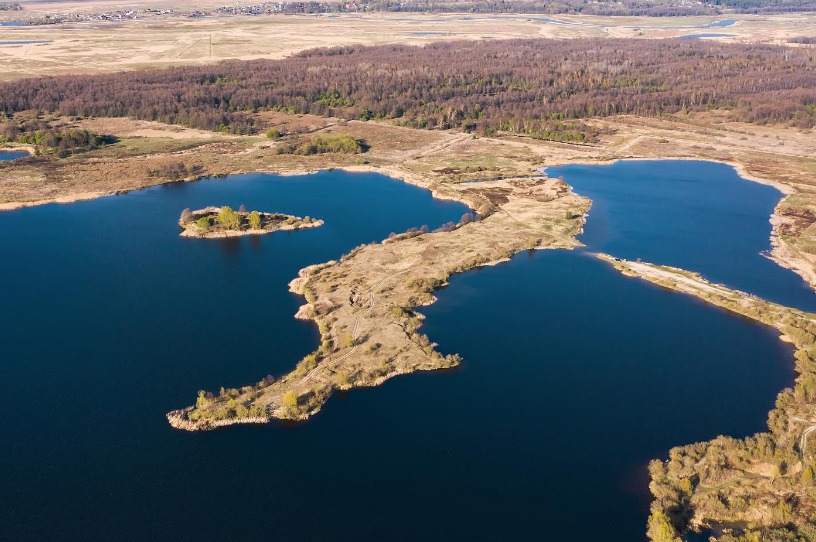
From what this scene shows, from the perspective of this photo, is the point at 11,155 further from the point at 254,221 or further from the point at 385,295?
the point at 385,295

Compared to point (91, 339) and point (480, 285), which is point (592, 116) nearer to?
point (480, 285)

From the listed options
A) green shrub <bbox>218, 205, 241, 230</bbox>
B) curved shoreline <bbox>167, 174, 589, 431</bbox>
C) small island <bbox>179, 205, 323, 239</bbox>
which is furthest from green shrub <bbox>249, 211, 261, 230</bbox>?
curved shoreline <bbox>167, 174, 589, 431</bbox>

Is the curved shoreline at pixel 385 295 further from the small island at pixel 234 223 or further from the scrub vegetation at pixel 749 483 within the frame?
the scrub vegetation at pixel 749 483

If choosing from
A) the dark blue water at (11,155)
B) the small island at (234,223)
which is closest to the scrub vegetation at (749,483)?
the small island at (234,223)

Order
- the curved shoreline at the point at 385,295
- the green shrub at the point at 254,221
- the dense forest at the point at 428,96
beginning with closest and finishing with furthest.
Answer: the curved shoreline at the point at 385,295
the green shrub at the point at 254,221
the dense forest at the point at 428,96

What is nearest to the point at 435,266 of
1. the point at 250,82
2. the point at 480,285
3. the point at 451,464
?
the point at 480,285

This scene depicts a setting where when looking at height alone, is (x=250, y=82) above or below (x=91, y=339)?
above

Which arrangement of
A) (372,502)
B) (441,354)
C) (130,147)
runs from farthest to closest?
(130,147), (441,354), (372,502)

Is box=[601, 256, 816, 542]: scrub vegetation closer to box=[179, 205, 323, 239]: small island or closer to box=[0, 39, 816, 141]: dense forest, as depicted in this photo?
box=[179, 205, 323, 239]: small island
